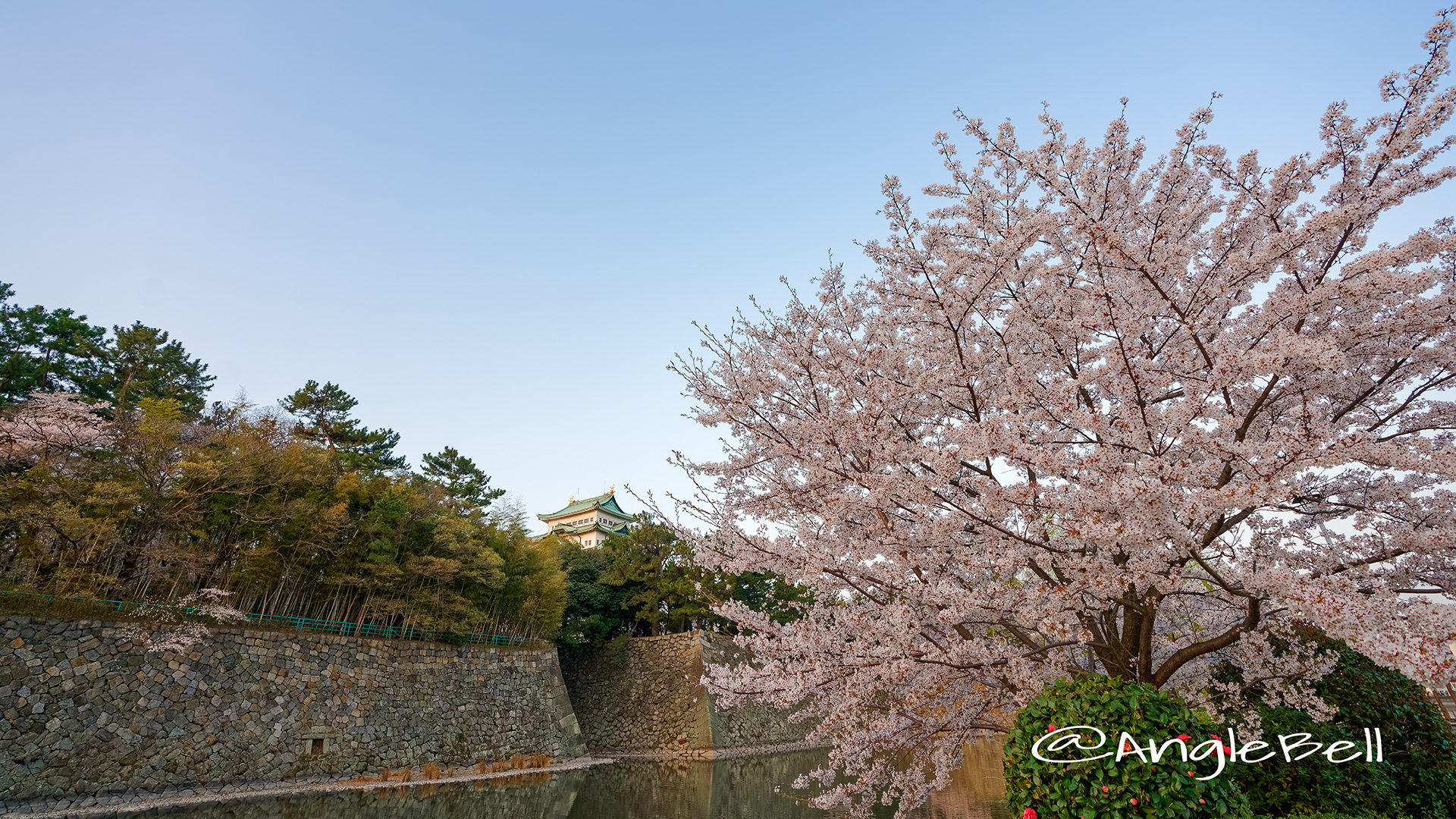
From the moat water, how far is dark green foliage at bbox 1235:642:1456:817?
5.94 metres

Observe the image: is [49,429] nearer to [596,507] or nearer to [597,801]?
[597,801]

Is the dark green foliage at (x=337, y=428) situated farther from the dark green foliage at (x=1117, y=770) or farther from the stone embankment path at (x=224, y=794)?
the dark green foliage at (x=1117, y=770)

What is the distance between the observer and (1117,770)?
3.46 m

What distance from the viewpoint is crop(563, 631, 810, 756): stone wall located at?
26.1m

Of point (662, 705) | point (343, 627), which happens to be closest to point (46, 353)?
point (343, 627)

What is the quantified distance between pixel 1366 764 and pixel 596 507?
41.5m

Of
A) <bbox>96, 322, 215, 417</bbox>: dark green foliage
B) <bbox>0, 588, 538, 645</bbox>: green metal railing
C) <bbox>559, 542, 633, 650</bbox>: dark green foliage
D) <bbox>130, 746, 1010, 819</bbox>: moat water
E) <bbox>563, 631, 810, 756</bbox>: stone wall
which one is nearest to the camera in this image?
<bbox>130, 746, 1010, 819</bbox>: moat water

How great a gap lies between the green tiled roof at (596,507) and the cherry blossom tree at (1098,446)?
130ft

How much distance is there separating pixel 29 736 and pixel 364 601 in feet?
24.4

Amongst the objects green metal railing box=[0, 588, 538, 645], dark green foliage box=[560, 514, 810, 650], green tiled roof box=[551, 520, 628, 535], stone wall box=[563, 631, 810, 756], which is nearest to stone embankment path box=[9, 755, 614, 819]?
green metal railing box=[0, 588, 538, 645]

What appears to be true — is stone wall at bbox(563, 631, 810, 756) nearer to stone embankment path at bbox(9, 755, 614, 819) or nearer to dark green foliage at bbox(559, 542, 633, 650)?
dark green foliage at bbox(559, 542, 633, 650)

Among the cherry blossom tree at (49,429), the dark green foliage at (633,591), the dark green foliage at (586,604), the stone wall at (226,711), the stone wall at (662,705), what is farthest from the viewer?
the dark green foliage at (586,604)

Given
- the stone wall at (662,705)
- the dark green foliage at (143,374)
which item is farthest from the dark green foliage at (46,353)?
the stone wall at (662,705)

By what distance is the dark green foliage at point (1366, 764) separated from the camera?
18.2 ft
